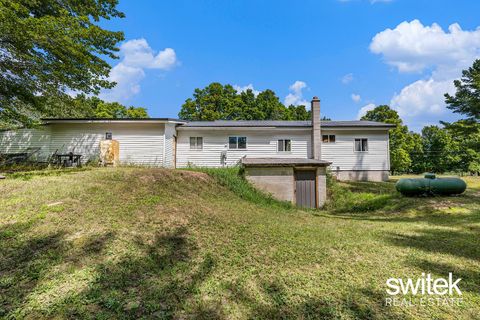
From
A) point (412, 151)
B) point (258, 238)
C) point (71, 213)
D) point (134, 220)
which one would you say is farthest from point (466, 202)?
point (412, 151)

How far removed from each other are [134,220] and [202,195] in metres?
3.81

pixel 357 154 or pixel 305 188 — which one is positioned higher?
pixel 357 154

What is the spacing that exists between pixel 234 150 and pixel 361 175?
916 centimetres

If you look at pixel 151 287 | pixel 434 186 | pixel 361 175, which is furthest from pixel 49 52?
pixel 361 175

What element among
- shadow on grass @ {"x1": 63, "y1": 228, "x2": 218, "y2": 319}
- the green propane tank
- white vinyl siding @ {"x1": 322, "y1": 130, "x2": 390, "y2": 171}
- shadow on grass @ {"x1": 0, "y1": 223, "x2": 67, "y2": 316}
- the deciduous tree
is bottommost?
shadow on grass @ {"x1": 63, "y1": 228, "x2": 218, "y2": 319}

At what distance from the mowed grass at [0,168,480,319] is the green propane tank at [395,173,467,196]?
12.3 feet

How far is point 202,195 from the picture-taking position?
923 centimetres

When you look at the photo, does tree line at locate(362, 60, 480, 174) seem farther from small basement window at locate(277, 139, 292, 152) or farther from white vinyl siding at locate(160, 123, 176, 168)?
white vinyl siding at locate(160, 123, 176, 168)

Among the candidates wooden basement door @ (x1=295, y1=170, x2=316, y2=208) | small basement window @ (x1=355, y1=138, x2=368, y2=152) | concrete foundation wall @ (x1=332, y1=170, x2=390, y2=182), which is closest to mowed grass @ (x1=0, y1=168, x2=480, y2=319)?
wooden basement door @ (x1=295, y1=170, x2=316, y2=208)

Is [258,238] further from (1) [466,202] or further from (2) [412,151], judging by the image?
(2) [412,151]

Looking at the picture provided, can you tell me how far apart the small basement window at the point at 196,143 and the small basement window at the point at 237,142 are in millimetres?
1974

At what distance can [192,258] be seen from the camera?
436cm

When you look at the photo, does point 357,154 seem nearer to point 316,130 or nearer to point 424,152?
point 316,130

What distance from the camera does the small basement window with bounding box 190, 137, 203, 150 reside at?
56.2 feet
